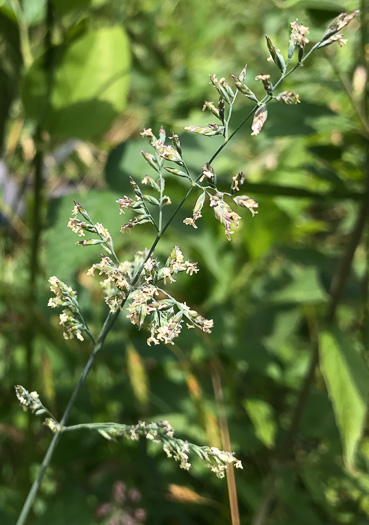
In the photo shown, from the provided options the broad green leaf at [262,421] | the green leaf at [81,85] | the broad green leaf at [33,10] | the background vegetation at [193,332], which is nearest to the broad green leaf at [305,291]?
the background vegetation at [193,332]

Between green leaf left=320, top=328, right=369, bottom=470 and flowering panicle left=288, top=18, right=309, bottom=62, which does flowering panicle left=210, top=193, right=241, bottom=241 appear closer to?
flowering panicle left=288, top=18, right=309, bottom=62

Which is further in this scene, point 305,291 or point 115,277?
point 305,291

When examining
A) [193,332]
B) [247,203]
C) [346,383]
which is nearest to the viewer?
[247,203]

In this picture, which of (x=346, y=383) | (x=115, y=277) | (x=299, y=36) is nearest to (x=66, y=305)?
(x=115, y=277)

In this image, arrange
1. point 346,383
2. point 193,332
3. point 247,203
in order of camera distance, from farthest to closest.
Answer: point 193,332, point 346,383, point 247,203

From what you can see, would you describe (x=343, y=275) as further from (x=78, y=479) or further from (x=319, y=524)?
(x=78, y=479)

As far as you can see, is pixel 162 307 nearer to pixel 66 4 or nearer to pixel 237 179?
pixel 237 179
